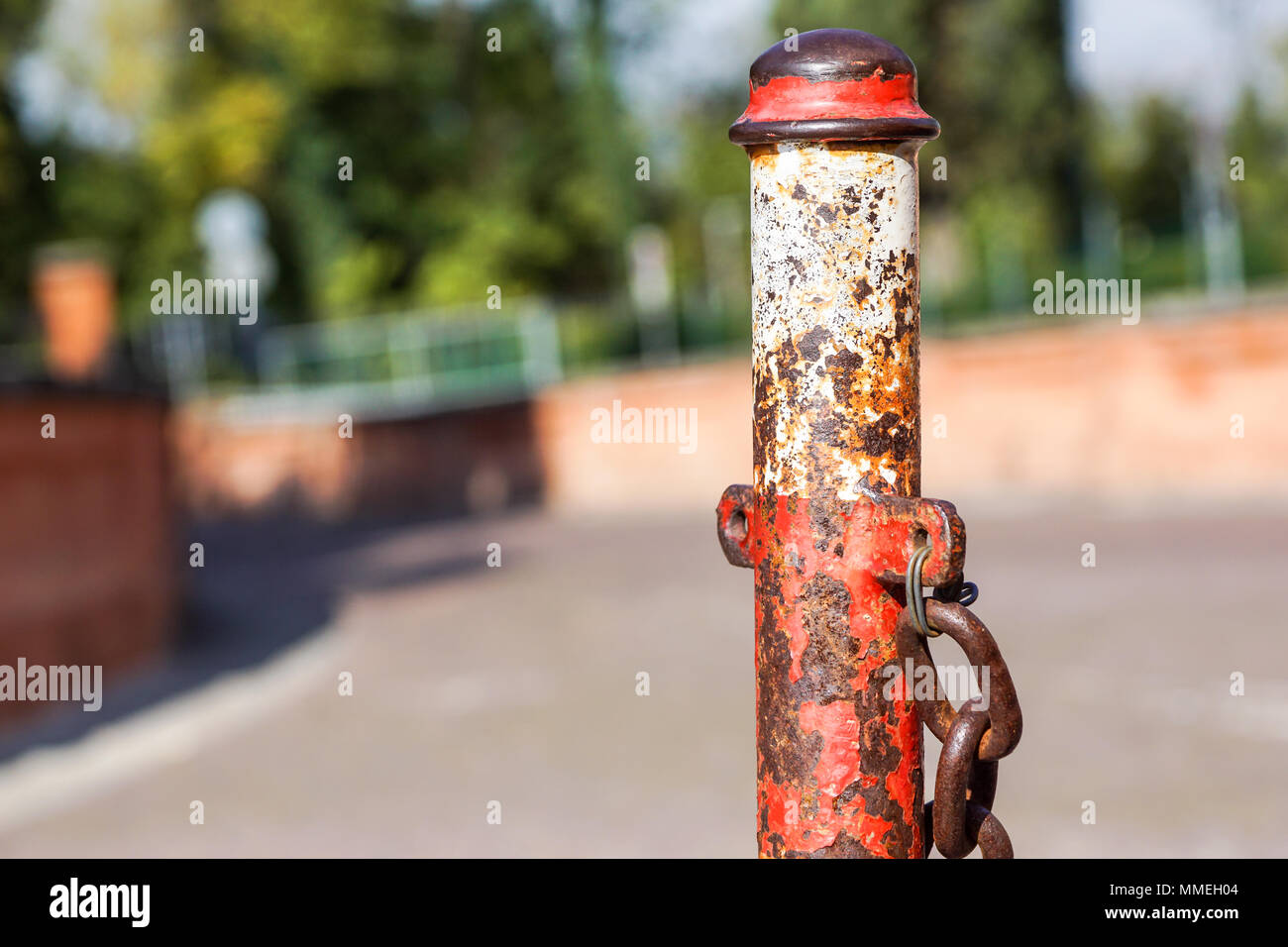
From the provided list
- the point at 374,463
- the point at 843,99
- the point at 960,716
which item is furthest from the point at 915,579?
the point at 374,463

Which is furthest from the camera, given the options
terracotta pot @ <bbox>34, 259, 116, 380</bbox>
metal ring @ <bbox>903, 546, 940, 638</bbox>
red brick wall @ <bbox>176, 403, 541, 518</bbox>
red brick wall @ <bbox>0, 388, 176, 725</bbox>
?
red brick wall @ <bbox>176, 403, 541, 518</bbox>

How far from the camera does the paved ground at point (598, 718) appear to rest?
7.92 meters

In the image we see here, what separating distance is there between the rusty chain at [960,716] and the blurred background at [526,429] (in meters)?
5.63

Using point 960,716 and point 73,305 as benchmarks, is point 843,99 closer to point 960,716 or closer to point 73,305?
point 960,716

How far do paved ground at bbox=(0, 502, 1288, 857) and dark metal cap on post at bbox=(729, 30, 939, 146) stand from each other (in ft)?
19.7

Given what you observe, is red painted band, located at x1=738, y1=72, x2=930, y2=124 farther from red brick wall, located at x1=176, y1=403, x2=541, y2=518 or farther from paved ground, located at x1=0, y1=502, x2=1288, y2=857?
red brick wall, located at x1=176, y1=403, x2=541, y2=518

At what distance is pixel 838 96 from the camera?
1.74 m

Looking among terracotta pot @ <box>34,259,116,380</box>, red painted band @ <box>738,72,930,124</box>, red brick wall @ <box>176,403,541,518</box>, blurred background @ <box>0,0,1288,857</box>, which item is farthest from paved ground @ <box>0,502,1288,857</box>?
red brick wall @ <box>176,403,541,518</box>

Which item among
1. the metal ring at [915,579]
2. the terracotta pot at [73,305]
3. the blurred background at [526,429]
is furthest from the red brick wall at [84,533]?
the metal ring at [915,579]

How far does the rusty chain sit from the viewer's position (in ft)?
5.49

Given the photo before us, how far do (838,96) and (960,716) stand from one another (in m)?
0.80

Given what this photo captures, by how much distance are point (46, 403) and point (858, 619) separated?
1126 centimetres

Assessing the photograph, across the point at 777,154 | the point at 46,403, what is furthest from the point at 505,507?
the point at 777,154

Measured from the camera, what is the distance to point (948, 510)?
1641 millimetres
